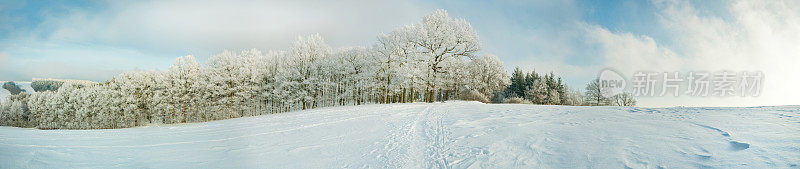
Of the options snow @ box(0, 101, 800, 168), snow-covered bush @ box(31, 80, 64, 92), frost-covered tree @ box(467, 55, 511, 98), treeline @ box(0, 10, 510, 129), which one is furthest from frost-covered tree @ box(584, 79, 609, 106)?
snow-covered bush @ box(31, 80, 64, 92)

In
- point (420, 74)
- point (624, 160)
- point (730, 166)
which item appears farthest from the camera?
point (420, 74)

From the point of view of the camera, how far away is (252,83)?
120 feet

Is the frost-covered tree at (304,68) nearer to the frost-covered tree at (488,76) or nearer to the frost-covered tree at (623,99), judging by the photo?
the frost-covered tree at (488,76)

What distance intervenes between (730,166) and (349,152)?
273 inches

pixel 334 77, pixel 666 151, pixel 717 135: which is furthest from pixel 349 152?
pixel 334 77

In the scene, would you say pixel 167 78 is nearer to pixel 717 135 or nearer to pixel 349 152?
pixel 349 152

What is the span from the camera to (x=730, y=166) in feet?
14.5

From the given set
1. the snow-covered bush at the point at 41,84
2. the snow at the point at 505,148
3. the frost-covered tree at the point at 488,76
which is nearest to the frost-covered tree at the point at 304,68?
the snow-covered bush at the point at 41,84

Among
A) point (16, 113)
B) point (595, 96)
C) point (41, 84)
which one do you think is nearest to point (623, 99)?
point (595, 96)

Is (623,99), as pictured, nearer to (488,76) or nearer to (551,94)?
(551,94)

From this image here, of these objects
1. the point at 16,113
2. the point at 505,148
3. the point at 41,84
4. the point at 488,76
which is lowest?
the point at 16,113

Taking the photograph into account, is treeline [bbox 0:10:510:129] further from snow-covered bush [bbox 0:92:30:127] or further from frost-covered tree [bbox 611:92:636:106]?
frost-covered tree [bbox 611:92:636:106]

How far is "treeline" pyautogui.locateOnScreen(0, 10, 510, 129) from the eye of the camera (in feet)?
91.4

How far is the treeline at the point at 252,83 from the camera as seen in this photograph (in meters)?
27.8
